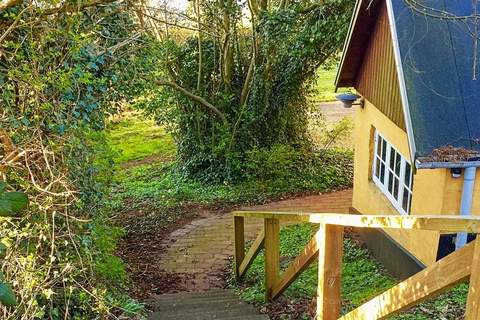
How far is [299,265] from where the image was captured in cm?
401

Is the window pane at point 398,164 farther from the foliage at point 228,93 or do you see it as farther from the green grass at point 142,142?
the green grass at point 142,142

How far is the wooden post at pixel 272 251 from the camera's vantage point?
5.14 m

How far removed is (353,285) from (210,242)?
3923mm

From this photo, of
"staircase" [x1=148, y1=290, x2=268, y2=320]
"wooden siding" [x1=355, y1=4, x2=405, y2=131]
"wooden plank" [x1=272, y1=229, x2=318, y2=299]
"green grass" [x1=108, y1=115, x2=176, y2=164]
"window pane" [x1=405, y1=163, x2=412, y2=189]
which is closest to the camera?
"wooden plank" [x1=272, y1=229, x2=318, y2=299]

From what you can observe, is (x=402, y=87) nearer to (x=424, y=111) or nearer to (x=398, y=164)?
(x=424, y=111)

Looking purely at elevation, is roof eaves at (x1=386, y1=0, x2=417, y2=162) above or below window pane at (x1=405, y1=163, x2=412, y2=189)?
above

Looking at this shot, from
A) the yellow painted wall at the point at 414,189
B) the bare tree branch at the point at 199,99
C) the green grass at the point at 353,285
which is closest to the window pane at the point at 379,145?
the yellow painted wall at the point at 414,189

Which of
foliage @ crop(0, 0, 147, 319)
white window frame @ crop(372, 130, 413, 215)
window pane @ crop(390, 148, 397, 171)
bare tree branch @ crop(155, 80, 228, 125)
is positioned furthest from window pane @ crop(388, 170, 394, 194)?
bare tree branch @ crop(155, 80, 228, 125)

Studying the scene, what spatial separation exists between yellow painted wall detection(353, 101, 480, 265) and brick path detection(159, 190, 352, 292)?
2.21 meters

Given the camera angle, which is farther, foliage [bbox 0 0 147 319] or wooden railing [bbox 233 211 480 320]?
foliage [bbox 0 0 147 319]

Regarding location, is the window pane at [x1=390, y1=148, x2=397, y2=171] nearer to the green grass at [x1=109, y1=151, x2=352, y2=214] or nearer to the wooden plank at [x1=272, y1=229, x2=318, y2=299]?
the wooden plank at [x1=272, y1=229, x2=318, y2=299]

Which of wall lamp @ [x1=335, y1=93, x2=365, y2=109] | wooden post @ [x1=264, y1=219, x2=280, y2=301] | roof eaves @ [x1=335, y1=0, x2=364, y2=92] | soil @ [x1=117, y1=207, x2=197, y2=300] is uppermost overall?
roof eaves @ [x1=335, y1=0, x2=364, y2=92]

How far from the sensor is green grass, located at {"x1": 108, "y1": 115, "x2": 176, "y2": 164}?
57.0 feet

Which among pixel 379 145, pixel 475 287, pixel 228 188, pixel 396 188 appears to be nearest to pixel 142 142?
pixel 228 188
